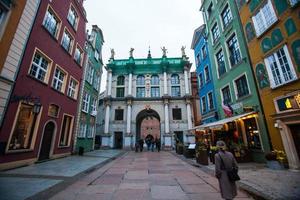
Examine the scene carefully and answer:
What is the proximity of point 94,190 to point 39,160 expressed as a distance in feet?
26.4

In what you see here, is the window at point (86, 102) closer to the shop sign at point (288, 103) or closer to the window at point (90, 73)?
the window at point (90, 73)

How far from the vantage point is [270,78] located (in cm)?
1019

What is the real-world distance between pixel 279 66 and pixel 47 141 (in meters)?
16.9

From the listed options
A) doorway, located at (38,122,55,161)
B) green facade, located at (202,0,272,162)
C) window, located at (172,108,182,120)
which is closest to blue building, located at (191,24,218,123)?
green facade, located at (202,0,272,162)

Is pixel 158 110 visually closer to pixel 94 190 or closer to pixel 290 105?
pixel 290 105

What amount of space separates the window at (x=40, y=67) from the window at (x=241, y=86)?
1556 centimetres

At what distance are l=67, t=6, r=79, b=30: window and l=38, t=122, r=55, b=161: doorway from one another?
10.2 metres

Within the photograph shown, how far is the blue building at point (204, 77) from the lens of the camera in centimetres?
1855

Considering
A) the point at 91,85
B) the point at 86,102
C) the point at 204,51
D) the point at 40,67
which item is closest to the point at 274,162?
the point at 204,51

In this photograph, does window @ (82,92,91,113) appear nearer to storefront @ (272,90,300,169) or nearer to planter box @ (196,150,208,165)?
planter box @ (196,150,208,165)

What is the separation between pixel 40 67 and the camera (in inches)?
438

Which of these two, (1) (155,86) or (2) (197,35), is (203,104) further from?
(1) (155,86)

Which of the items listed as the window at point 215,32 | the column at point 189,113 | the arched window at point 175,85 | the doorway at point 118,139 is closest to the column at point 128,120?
the doorway at point 118,139

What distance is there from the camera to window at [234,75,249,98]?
1273 centimetres
